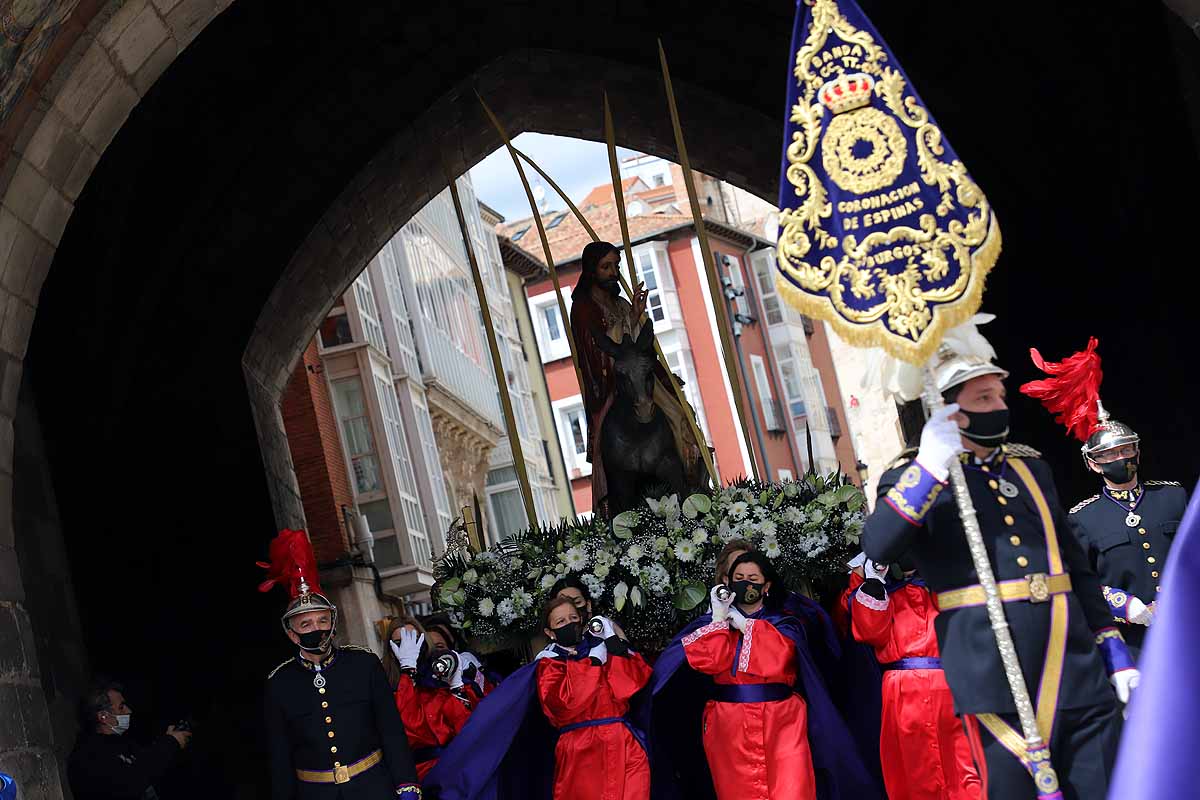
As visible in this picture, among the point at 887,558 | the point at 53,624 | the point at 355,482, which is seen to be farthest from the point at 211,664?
the point at 355,482

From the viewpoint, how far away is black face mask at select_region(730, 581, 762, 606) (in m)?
7.38

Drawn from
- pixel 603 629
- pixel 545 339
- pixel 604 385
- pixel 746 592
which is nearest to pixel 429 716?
pixel 603 629

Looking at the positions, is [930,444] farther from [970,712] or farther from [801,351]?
[801,351]

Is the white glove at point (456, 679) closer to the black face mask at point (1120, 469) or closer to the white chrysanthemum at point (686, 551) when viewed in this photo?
the white chrysanthemum at point (686, 551)

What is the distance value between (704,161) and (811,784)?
8.82m

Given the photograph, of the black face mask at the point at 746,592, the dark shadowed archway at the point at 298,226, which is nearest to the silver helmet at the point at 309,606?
the black face mask at the point at 746,592

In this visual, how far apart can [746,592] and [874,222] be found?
2.69m

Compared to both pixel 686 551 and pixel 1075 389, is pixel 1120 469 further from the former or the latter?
pixel 686 551

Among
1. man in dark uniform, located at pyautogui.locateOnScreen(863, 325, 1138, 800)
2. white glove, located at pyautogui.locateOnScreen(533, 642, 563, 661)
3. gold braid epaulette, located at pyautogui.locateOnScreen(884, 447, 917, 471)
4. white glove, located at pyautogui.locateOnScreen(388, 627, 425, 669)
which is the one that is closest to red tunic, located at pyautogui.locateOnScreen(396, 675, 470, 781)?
white glove, located at pyautogui.locateOnScreen(388, 627, 425, 669)

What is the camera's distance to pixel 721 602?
734cm

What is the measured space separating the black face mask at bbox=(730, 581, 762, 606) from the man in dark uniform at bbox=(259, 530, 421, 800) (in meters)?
1.55

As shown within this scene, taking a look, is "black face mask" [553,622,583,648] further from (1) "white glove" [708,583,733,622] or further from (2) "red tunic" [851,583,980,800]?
(2) "red tunic" [851,583,980,800]

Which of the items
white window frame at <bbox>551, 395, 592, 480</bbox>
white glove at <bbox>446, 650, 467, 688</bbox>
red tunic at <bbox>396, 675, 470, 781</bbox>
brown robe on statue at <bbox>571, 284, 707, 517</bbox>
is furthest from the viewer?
white window frame at <bbox>551, 395, 592, 480</bbox>

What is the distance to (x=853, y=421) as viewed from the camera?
51469 mm
